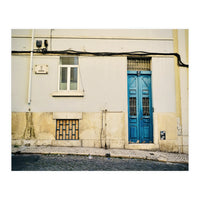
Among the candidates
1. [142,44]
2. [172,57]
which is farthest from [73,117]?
[172,57]

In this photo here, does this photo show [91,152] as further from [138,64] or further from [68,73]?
[138,64]

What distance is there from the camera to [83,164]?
146 inches

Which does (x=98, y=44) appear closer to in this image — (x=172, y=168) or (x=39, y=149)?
(x=39, y=149)

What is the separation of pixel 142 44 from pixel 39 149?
5087 mm

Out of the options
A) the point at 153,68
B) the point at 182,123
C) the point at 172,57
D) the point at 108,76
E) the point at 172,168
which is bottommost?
the point at 172,168

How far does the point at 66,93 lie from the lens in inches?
206

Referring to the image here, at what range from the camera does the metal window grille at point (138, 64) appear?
569 centimetres

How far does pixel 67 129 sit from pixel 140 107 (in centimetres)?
278

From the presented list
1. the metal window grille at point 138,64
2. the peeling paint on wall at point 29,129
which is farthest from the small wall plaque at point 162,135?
the peeling paint on wall at point 29,129

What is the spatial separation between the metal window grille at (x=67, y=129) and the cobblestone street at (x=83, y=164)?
101 cm

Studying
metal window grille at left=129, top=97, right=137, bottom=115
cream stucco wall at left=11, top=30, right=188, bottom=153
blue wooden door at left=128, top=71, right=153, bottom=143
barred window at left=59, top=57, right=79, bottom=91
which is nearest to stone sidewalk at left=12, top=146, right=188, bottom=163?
cream stucco wall at left=11, top=30, right=188, bottom=153

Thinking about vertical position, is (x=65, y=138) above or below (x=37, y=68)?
below

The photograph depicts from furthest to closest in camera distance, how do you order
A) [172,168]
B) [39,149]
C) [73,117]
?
[73,117]
[39,149]
[172,168]

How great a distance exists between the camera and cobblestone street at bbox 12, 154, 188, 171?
11.4 feet
